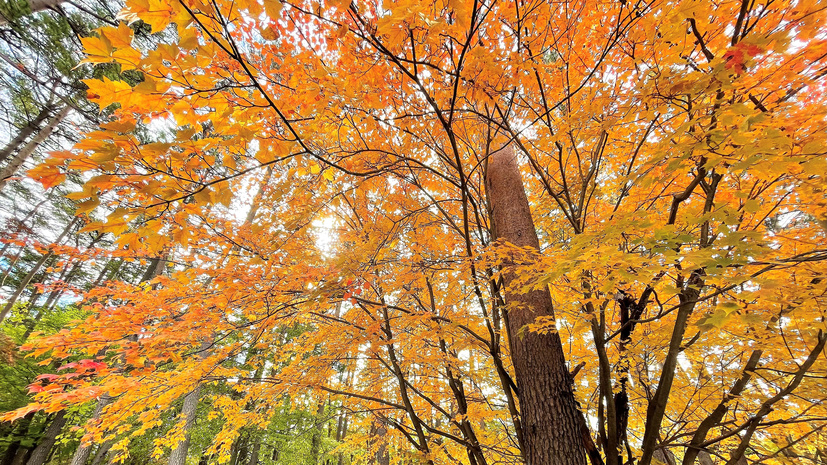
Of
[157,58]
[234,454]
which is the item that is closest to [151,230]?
[157,58]

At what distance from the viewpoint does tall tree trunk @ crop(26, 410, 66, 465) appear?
29.7 feet

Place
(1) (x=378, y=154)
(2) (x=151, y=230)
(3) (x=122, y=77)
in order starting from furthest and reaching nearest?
(3) (x=122, y=77), (1) (x=378, y=154), (2) (x=151, y=230)

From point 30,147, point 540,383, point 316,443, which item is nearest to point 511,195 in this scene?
point 540,383

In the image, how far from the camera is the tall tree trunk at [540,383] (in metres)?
1.88

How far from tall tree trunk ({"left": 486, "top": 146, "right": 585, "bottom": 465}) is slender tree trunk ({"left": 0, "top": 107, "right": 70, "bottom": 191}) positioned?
7.42 meters

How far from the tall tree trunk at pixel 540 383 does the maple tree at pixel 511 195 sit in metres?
0.01

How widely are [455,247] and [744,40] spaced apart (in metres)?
2.71

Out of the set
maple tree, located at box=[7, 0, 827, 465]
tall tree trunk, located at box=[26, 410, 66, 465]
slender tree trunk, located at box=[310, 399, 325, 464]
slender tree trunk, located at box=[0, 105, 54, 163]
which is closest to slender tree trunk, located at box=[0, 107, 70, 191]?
slender tree trunk, located at box=[0, 105, 54, 163]

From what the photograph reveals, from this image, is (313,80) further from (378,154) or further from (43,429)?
(43,429)

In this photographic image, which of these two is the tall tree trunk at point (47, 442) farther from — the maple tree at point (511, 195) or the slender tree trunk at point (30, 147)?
the maple tree at point (511, 195)

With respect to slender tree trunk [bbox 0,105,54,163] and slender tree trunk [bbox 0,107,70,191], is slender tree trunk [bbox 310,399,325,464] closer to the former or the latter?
slender tree trunk [bbox 0,107,70,191]

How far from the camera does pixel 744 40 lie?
3.94ft

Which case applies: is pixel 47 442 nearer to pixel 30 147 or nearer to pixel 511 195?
pixel 30 147

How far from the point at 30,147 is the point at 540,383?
27.8 ft
